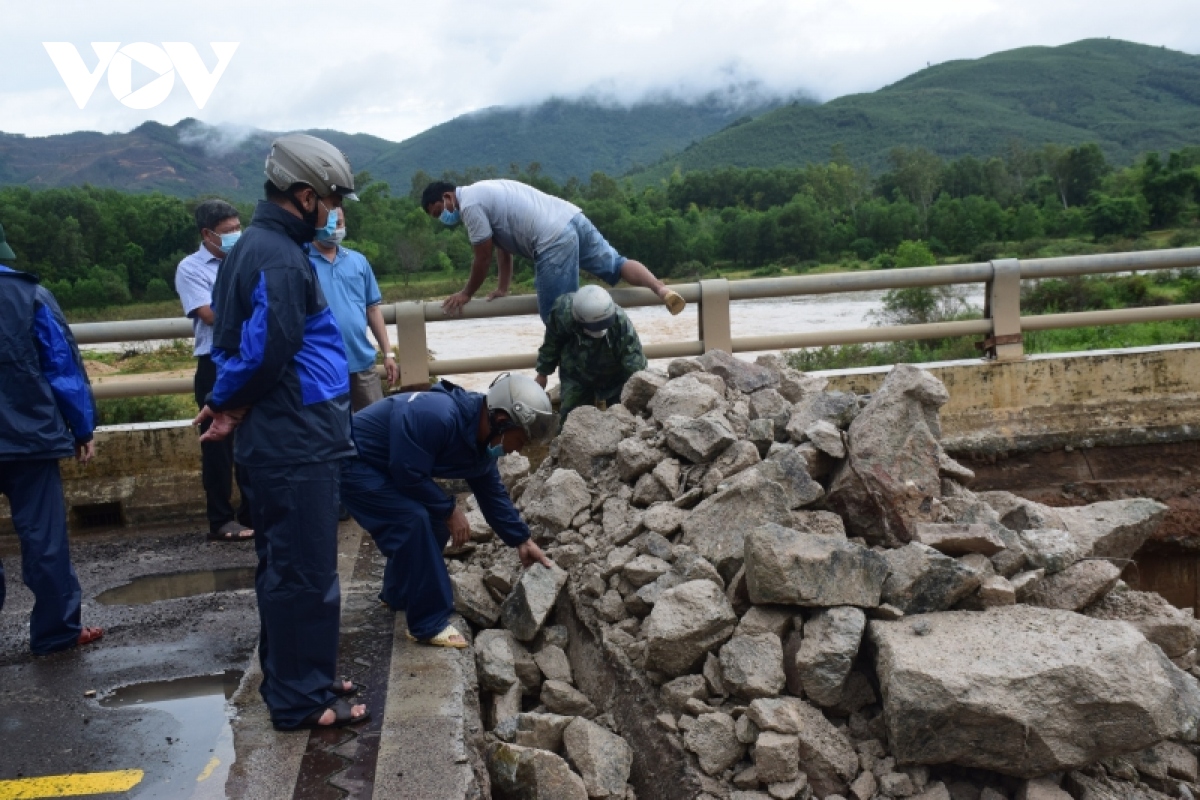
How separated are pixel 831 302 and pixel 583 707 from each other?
39.1m

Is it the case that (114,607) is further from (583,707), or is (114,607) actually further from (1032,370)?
(1032,370)

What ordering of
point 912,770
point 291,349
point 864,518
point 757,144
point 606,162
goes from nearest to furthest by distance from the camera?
point 291,349 → point 912,770 → point 864,518 → point 757,144 → point 606,162

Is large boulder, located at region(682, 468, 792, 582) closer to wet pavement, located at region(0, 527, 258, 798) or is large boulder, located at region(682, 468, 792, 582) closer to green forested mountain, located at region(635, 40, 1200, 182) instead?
wet pavement, located at region(0, 527, 258, 798)

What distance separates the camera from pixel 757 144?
89500 millimetres

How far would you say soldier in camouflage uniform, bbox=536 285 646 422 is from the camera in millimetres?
6219

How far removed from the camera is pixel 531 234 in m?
6.67

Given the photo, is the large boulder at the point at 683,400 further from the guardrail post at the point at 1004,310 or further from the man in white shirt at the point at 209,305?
the guardrail post at the point at 1004,310

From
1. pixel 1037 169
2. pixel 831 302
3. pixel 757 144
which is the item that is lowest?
pixel 831 302

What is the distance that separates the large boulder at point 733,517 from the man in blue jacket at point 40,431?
2.85 meters

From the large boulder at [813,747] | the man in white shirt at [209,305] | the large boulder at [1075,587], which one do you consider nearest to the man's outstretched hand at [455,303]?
the man in white shirt at [209,305]

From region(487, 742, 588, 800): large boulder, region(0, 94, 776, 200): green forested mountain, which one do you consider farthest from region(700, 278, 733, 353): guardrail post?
region(0, 94, 776, 200): green forested mountain

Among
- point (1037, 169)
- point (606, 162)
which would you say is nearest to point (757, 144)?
point (1037, 169)

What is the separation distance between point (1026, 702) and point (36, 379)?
14.1 feet

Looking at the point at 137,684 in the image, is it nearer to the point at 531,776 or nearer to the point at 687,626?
the point at 531,776
